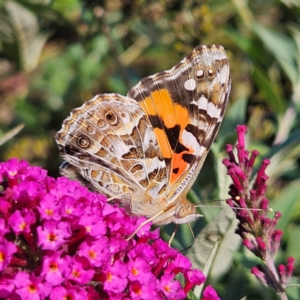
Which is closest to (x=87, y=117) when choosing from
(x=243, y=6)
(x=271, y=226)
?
(x=271, y=226)

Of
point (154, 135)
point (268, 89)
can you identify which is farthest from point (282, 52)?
point (154, 135)

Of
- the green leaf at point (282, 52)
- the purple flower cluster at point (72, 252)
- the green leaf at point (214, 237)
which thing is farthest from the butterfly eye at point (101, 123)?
the green leaf at point (282, 52)

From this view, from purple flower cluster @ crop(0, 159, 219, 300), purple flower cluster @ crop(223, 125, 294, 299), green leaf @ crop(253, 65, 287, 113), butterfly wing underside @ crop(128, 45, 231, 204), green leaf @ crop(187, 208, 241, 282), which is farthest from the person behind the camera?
green leaf @ crop(253, 65, 287, 113)

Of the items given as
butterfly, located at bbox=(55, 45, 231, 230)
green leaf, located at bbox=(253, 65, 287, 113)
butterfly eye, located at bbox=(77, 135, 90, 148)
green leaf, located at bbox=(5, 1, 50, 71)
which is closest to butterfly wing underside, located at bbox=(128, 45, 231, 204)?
butterfly, located at bbox=(55, 45, 231, 230)

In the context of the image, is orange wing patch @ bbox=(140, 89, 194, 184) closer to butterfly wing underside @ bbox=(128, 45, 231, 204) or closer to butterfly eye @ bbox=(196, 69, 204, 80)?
butterfly wing underside @ bbox=(128, 45, 231, 204)

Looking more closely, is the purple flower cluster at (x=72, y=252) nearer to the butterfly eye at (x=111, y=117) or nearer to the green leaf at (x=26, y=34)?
the butterfly eye at (x=111, y=117)

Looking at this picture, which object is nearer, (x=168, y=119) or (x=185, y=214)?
(x=185, y=214)

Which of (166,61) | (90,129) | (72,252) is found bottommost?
(166,61)

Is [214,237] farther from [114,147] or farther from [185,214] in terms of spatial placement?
[114,147]
